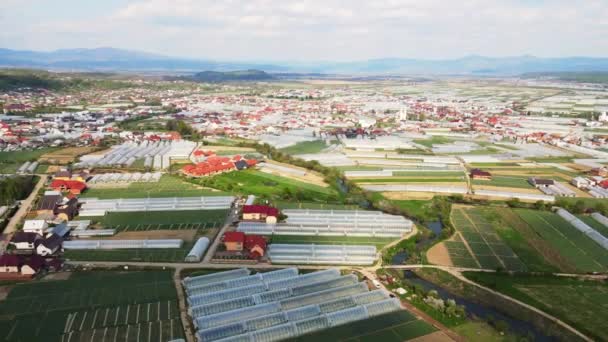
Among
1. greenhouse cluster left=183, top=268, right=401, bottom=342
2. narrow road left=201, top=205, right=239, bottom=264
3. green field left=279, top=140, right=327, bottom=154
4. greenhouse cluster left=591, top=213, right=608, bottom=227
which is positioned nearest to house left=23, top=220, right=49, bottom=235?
narrow road left=201, top=205, right=239, bottom=264

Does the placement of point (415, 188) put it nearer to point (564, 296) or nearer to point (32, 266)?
point (564, 296)

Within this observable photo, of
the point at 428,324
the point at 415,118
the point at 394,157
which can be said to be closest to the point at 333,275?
the point at 428,324

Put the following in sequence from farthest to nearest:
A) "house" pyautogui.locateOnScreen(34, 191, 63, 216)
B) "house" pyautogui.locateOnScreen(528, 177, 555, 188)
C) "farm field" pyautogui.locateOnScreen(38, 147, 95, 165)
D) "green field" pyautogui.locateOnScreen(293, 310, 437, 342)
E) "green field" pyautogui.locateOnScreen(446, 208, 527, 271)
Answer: "farm field" pyautogui.locateOnScreen(38, 147, 95, 165)
"house" pyautogui.locateOnScreen(528, 177, 555, 188)
"house" pyautogui.locateOnScreen(34, 191, 63, 216)
"green field" pyautogui.locateOnScreen(446, 208, 527, 271)
"green field" pyautogui.locateOnScreen(293, 310, 437, 342)

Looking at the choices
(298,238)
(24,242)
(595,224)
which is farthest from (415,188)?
(24,242)

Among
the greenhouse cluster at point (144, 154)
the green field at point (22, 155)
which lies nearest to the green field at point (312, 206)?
the greenhouse cluster at point (144, 154)

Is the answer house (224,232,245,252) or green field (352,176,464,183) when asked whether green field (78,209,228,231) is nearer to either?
house (224,232,245,252)

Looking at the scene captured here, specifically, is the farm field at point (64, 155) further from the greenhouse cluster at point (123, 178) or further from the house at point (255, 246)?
the house at point (255, 246)
